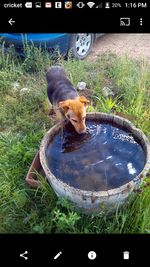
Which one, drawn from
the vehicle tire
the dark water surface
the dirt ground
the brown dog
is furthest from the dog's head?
the dirt ground

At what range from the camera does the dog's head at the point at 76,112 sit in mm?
4109

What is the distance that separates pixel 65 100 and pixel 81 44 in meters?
2.39

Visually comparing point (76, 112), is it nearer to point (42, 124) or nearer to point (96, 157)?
point (96, 157)

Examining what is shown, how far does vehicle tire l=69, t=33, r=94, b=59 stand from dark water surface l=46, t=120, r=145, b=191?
8.71ft

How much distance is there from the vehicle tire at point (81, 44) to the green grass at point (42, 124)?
38 centimetres

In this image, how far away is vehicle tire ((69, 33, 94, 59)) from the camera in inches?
252

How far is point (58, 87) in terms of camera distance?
195 inches

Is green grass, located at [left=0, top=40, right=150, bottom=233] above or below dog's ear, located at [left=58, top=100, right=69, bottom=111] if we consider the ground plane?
below
